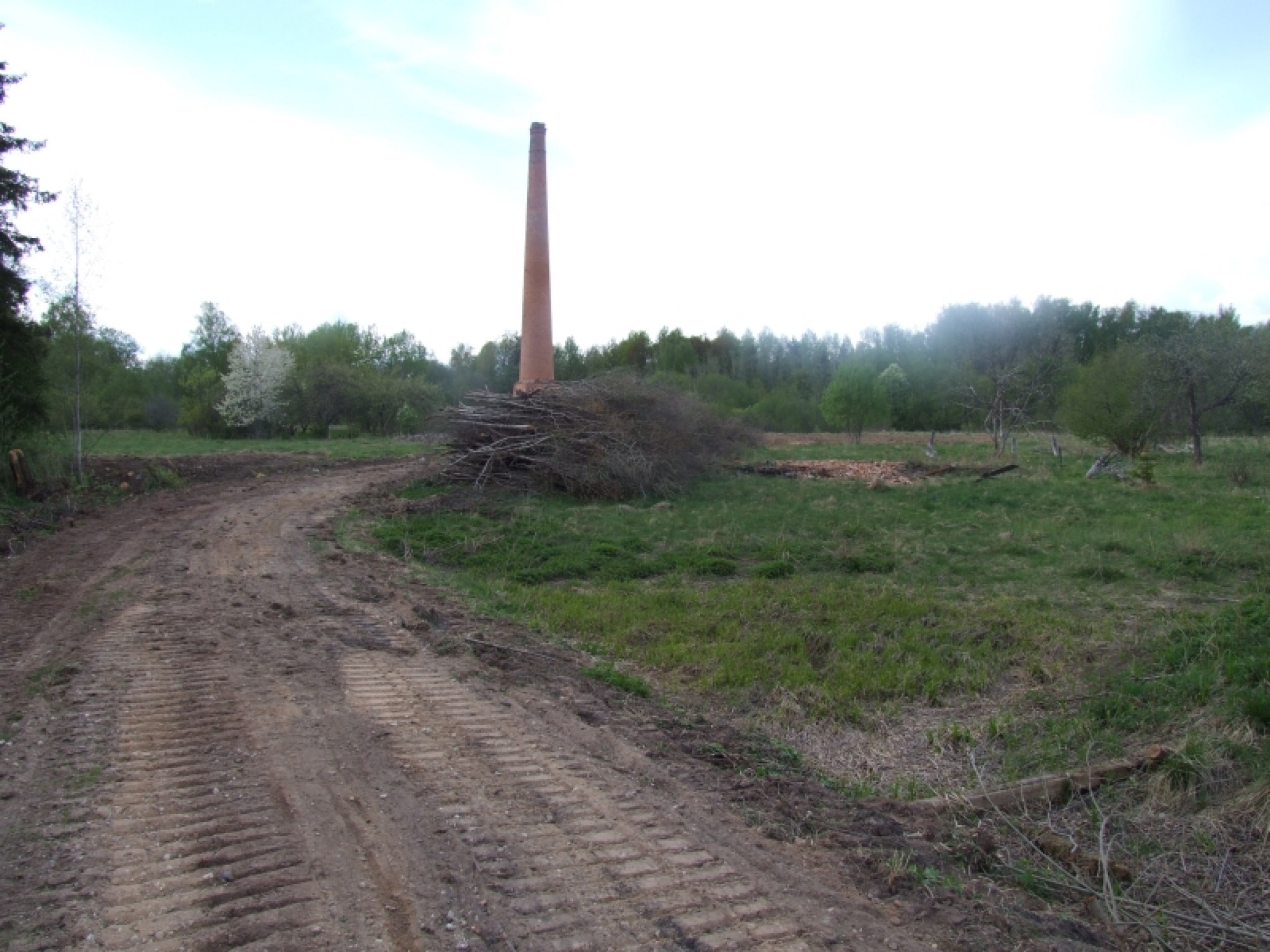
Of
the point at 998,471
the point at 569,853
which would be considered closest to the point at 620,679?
the point at 569,853

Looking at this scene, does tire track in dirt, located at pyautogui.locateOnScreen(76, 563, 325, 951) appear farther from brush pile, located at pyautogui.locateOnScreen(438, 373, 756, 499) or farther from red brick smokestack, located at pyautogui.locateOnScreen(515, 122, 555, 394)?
red brick smokestack, located at pyautogui.locateOnScreen(515, 122, 555, 394)

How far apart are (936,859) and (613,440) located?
566 inches

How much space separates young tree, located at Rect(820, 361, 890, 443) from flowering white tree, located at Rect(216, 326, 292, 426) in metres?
27.8

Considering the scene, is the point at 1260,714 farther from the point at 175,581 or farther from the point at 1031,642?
the point at 175,581

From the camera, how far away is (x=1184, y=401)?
26891mm

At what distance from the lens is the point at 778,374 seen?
80.5m

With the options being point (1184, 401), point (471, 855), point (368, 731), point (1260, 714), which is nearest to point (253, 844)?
point (471, 855)

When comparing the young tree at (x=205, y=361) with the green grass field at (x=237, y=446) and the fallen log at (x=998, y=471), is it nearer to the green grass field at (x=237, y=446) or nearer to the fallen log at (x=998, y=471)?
the green grass field at (x=237, y=446)

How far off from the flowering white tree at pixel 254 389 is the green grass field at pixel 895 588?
96.4ft

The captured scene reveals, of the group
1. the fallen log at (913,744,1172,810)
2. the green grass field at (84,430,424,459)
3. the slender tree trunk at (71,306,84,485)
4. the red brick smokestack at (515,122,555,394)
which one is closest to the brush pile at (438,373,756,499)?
the red brick smokestack at (515,122,555,394)

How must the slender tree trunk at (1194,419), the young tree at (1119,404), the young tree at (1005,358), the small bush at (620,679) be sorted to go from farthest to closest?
the young tree at (1005,358) < the young tree at (1119,404) < the slender tree trunk at (1194,419) < the small bush at (620,679)

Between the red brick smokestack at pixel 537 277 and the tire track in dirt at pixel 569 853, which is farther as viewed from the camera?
the red brick smokestack at pixel 537 277

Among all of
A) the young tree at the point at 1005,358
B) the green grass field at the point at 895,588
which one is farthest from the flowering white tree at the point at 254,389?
the young tree at the point at 1005,358

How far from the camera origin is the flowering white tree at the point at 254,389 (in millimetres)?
43281
